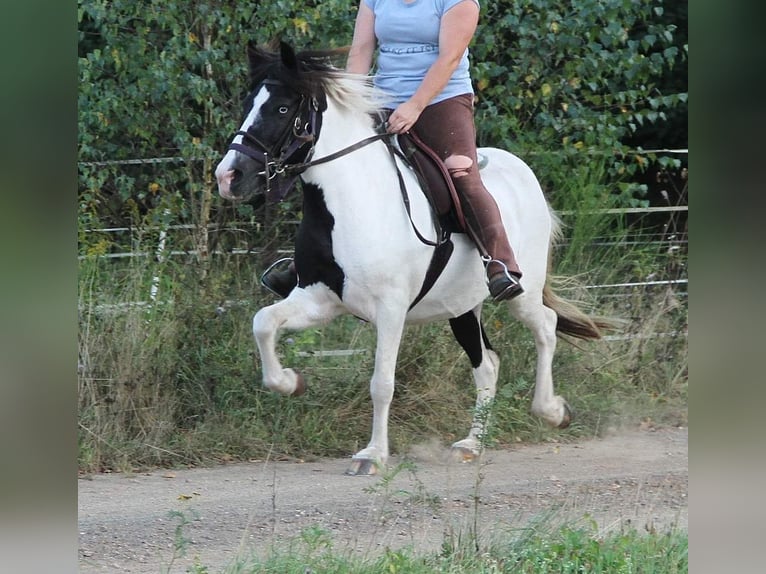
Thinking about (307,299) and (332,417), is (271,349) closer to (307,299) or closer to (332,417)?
(307,299)

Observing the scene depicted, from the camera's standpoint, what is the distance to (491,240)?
491 centimetres

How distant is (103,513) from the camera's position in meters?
4.64

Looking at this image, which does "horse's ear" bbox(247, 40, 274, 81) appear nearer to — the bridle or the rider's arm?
the bridle

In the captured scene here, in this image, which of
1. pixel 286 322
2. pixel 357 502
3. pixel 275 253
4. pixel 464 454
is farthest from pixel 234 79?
pixel 357 502

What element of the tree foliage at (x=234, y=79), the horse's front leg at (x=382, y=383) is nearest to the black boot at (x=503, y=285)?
the horse's front leg at (x=382, y=383)

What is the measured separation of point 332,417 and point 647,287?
264cm

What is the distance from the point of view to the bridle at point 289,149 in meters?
4.44

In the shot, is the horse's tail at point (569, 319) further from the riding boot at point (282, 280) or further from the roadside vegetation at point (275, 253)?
the riding boot at point (282, 280)

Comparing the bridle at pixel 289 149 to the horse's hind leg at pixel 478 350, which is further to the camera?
the horse's hind leg at pixel 478 350

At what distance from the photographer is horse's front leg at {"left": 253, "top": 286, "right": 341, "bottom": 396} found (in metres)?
4.73

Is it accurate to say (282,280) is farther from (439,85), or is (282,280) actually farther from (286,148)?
(439,85)
